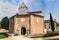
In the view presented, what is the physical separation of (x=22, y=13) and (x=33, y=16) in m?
4.28

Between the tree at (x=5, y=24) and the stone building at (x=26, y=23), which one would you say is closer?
the stone building at (x=26, y=23)

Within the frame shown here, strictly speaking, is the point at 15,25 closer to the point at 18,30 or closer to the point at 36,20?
the point at 18,30

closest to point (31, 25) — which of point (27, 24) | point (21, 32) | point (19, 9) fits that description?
point (27, 24)

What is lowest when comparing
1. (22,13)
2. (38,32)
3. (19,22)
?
(38,32)

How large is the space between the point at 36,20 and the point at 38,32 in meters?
3.86

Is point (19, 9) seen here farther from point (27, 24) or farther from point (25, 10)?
point (27, 24)

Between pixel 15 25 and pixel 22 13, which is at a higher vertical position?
pixel 22 13

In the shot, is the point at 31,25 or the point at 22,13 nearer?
the point at 31,25

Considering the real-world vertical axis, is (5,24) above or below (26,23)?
above

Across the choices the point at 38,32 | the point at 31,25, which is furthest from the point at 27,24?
the point at 38,32

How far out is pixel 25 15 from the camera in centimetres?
4584

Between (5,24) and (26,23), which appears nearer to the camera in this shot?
(26,23)

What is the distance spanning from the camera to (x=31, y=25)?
145 feet

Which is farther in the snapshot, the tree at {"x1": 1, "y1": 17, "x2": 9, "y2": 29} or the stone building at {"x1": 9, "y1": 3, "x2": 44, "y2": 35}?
the tree at {"x1": 1, "y1": 17, "x2": 9, "y2": 29}
